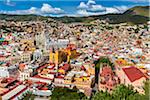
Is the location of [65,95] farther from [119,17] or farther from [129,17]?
[119,17]

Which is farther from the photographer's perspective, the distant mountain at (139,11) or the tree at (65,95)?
the distant mountain at (139,11)

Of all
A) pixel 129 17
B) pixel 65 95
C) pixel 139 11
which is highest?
pixel 139 11

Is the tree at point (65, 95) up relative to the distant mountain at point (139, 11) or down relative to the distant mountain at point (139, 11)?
down

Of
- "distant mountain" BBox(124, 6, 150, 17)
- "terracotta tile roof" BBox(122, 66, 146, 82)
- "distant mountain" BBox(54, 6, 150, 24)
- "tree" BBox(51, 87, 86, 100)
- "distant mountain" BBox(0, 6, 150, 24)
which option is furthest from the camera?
"distant mountain" BBox(124, 6, 150, 17)

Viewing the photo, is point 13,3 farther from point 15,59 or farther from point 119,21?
point 119,21

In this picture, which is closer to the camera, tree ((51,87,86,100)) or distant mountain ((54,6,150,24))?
tree ((51,87,86,100))

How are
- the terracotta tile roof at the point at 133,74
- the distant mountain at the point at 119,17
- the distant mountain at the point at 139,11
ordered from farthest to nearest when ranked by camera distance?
the distant mountain at the point at 139,11
the distant mountain at the point at 119,17
the terracotta tile roof at the point at 133,74

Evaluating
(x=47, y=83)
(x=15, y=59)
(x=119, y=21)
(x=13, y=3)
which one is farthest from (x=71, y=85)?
(x=119, y=21)

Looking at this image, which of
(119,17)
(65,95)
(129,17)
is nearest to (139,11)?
(129,17)

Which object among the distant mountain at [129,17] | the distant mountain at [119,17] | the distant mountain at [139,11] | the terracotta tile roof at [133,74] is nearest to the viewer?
the terracotta tile roof at [133,74]

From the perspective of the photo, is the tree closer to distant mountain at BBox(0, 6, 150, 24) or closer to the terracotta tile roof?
the terracotta tile roof

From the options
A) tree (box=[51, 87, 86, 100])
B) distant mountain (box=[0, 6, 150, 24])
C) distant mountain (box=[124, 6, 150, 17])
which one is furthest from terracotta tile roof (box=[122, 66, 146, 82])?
distant mountain (box=[124, 6, 150, 17])

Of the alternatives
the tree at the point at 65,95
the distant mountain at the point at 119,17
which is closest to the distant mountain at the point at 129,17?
the distant mountain at the point at 119,17

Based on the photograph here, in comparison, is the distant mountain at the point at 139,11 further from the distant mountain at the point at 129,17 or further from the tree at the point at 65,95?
the tree at the point at 65,95
